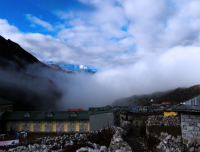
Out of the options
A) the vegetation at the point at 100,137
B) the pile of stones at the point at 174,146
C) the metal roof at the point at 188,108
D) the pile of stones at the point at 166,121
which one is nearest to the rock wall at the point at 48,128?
the vegetation at the point at 100,137

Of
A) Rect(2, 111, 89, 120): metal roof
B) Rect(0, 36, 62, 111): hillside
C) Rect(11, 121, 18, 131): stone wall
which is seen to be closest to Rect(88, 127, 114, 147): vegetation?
Rect(2, 111, 89, 120): metal roof

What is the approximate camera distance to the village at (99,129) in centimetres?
1180

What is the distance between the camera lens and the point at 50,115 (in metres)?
31.4

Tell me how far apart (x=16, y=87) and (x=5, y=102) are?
135 ft

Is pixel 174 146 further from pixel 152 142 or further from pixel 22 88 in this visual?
pixel 22 88

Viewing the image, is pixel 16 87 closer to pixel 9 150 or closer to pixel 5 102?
pixel 5 102

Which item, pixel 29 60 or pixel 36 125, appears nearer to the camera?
pixel 36 125

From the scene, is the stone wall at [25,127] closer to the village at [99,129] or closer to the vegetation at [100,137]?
the village at [99,129]

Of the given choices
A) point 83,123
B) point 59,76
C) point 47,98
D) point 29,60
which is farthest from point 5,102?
point 59,76

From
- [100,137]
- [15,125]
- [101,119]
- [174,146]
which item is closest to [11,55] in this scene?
[15,125]

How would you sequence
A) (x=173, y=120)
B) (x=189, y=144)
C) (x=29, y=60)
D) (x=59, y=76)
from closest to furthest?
(x=189, y=144) < (x=173, y=120) < (x=29, y=60) < (x=59, y=76)

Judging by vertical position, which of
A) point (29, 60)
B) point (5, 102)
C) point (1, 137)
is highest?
point (29, 60)

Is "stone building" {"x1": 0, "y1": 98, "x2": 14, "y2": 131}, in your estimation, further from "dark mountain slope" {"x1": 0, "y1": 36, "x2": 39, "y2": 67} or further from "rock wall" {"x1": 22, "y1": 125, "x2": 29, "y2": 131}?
"dark mountain slope" {"x1": 0, "y1": 36, "x2": 39, "y2": 67}

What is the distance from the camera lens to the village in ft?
38.7
